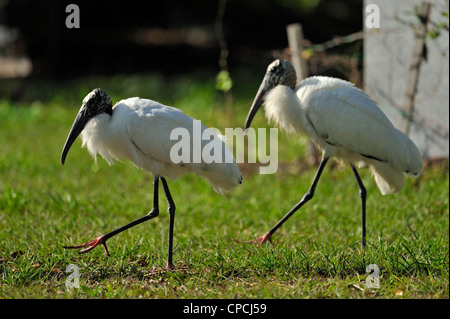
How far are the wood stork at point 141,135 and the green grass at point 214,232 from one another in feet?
0.92

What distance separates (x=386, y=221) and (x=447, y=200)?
2.52 ft

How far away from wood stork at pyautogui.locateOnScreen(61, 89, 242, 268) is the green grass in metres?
0.28

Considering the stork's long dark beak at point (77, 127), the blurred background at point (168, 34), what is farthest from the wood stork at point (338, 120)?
the blurred background at point (168, 34)

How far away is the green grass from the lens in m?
3.75

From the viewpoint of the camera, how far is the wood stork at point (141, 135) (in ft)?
13.5

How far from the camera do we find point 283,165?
25.3ft

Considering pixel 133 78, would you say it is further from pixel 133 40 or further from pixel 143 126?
pixel 143 126

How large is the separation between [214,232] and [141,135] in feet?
4.59

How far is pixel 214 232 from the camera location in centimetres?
521

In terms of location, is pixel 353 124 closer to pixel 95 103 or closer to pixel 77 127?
pixel 95 103

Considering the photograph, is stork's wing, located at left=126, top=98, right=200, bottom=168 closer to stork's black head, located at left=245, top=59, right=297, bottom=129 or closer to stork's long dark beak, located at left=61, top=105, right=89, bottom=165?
stork's long dark beak, located at left=61, top=105, right=89, bottom=165

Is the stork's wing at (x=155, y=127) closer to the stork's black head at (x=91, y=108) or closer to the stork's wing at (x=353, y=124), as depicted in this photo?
the stork's black head at (x=91, y=108)

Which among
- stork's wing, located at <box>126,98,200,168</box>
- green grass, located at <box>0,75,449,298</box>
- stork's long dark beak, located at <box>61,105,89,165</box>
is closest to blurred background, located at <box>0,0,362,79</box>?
green grass, located at <box>0,75,449,298</box>

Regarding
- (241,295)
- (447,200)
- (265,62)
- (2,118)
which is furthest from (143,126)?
(265,62)
